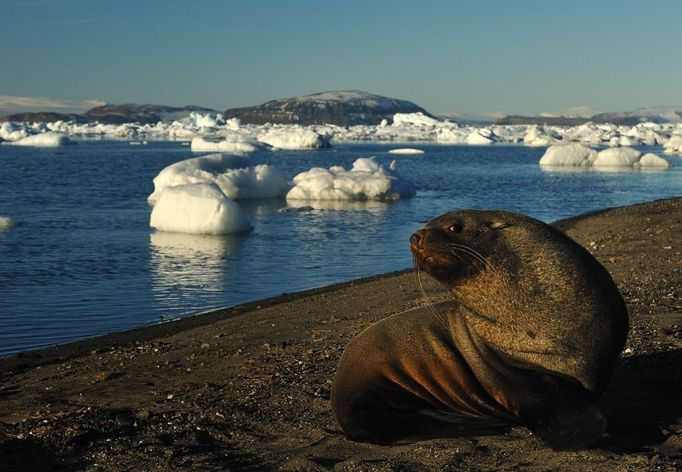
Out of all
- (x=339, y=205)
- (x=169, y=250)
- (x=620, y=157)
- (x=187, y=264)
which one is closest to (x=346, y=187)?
(x=339, y=205)

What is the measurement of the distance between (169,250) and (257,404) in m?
11.6

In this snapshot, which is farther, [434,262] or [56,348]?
[56,348]

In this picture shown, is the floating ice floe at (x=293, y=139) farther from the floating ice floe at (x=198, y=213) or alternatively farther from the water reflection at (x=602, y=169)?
the floating ice floe at (x=198, y=213)

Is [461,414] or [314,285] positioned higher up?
[461,414]

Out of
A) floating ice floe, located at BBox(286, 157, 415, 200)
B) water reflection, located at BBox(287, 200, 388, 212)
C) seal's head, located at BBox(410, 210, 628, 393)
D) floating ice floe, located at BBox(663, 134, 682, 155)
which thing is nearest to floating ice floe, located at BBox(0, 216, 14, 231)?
water reflection, located at BBox(287, 200, 388, 212)

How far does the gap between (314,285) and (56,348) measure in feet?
15.1

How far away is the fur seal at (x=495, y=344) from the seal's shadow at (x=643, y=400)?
19cm

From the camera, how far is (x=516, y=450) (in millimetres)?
3908

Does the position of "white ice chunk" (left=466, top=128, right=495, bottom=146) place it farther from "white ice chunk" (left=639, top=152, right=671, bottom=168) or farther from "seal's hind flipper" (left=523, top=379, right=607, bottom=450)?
"seal's hind flipper" (left=523, top=379, right=607, bottom=450)

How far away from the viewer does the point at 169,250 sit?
16250 millimetres

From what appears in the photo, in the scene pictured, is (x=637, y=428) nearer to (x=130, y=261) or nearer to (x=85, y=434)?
(x=85, y=434)

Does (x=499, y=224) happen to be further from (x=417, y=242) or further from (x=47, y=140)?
(x=47, y=140)

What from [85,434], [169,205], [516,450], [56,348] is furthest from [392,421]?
[169,205]

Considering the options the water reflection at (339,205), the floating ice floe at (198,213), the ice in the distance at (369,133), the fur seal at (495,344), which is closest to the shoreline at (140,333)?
the fur seal at (495,344)
